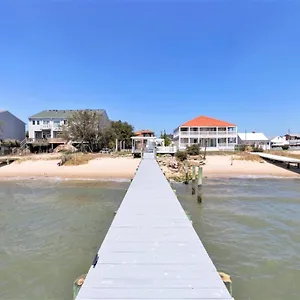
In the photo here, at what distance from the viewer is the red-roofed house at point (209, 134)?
170 feet

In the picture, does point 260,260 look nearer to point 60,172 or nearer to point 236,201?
point 236,201

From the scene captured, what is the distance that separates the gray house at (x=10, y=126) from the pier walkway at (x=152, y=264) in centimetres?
4916

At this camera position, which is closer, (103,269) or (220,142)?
(103,269)

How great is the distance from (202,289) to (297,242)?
7119 millimetres

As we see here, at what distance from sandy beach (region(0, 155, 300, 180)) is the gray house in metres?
18.0

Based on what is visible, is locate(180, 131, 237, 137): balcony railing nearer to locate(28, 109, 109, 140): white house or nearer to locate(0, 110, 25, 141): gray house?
locate(28, 109, 109, 140): white house

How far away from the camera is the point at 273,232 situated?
33.4 feet

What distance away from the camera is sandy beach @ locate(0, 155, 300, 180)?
27.8 m

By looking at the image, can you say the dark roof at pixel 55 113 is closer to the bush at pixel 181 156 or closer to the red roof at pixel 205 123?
the red roof at pixel 205 123

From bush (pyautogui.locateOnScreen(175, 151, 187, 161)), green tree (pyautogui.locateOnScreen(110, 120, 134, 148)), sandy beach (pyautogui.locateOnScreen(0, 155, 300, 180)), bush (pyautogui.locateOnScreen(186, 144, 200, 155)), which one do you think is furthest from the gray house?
bush (pyautogui.locateOnScreen(186, 144, 200, 155))

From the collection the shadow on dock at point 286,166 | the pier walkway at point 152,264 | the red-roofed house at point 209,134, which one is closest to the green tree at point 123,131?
the red-roofed house at point 209,134

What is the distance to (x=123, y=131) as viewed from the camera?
56781mm

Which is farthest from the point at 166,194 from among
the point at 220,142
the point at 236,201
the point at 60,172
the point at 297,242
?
the point at 220,142

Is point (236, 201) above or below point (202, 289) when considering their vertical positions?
below
